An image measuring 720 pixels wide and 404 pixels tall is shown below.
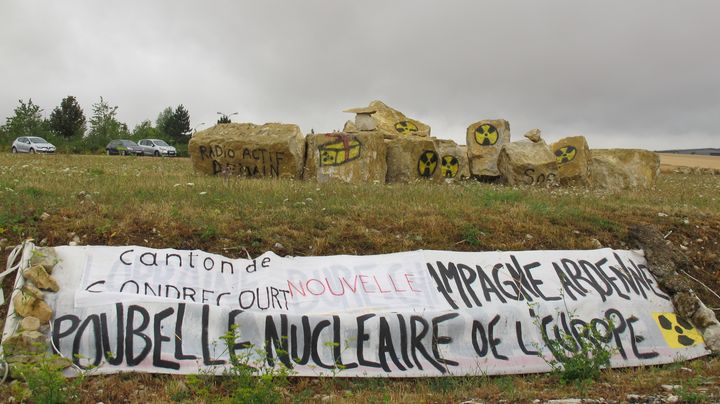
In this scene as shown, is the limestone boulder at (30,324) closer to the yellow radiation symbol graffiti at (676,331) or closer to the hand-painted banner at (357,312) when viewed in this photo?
the hand-painted banner at (357,312)

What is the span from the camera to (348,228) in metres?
8.10

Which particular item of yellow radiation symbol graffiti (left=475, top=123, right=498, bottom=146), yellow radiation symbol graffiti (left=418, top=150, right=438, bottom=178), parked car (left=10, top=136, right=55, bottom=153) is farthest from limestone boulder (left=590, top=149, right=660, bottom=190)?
parked car (left=10, top=136, right=55, bottom=153)

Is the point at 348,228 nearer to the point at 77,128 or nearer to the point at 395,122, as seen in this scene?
the point at 395,122

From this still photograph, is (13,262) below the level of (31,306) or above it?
above

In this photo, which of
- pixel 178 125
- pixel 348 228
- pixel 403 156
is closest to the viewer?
pixel 348 228

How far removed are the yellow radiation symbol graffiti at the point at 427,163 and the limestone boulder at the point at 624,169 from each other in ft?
17.1

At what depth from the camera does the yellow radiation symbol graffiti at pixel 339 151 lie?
46.4ft

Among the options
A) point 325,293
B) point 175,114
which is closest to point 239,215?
point 325,293

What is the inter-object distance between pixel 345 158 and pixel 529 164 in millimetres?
5303

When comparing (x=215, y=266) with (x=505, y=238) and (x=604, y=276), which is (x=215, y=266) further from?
(x=604, y=276)

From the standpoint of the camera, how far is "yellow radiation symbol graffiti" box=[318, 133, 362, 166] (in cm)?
1415

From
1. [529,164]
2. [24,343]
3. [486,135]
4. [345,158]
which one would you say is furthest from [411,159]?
[24,343]

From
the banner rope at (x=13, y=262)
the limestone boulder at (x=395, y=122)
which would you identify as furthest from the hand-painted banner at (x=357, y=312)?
the limestone boulder at (x=395, y=122)

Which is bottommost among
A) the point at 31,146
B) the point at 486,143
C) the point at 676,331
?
the point at 676,331
